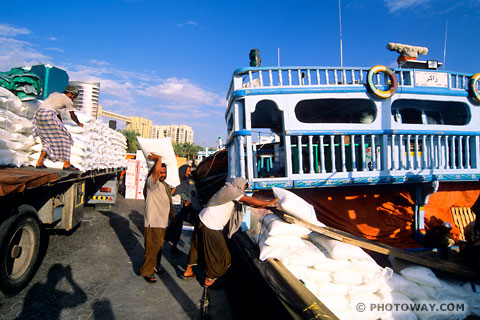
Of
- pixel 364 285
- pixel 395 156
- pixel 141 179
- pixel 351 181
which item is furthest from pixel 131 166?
pixel 364 285

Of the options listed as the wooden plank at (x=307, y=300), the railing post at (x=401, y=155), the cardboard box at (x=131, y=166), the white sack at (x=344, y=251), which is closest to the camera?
the wooden plank at (x=307, y=300)

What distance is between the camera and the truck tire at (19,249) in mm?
2682

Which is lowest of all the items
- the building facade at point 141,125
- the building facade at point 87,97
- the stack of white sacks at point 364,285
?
the stack of white sacks at point 364,285

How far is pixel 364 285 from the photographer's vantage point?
7.97 ft

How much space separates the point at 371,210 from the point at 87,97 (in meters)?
8.66

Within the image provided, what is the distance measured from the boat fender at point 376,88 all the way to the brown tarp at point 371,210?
1.74 meters

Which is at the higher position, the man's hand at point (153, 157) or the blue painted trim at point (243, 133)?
the blue painted trim at point (243, 133)

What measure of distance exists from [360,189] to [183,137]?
8077 cm

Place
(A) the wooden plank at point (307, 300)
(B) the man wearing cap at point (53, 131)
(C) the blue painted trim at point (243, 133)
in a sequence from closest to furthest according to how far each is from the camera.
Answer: (A) the wooden plank at point (307, 300) → (B) the man wearing cap at point (53, 131) → (C) the blue painted trim at point (243, 133)

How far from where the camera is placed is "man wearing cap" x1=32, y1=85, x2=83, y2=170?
12.7 feet

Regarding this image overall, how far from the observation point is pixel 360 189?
5008 mm

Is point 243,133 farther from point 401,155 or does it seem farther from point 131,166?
point 131,166

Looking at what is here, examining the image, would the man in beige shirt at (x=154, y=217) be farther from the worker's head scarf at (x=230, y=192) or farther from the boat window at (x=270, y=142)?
the boat window at (x=270, y=142)

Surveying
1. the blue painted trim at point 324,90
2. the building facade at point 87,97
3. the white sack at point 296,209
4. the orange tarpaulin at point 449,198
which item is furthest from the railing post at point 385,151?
the building facade at point 87,97
